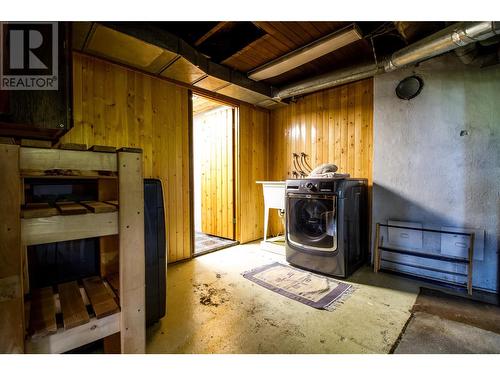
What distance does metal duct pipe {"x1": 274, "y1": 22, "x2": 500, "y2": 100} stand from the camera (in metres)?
1.59

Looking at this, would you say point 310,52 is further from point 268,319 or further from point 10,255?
point 10,255

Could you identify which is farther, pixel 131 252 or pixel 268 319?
pixel 268 319

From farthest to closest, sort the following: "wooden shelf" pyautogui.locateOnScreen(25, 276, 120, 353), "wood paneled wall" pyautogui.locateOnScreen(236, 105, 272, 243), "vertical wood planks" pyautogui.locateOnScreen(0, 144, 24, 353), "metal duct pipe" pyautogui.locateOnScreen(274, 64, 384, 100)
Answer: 1. "wood paneled wall" pyautogui.locateOnScreen(236, 105, 272, 243)
2. "metal duct pipe" pyautogui.locateOnScreen(274, 64, 384, 100)
3. "wooden shelf" pyautogui.locateOnScreen(25, 276, 120, 353)
4. "vertical wood planks" pyautogui.locateOnScreen(0, 144, 24, 353)

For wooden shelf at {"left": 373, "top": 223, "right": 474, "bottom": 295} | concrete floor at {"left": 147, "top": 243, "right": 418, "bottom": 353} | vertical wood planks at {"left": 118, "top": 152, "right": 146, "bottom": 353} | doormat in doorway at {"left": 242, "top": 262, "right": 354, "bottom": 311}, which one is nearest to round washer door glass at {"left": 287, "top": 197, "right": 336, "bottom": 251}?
doormat in doorway at {"left": 242, "top": 262, "right": 354, "bottom": 311}

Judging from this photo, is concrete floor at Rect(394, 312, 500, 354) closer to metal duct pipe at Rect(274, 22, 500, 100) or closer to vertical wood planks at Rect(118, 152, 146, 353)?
vertical wood planks at Rect(118, 152, 146, 353)

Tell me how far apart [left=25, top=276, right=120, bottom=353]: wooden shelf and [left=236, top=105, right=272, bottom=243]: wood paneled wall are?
240 centimetres

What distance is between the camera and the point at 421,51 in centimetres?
193

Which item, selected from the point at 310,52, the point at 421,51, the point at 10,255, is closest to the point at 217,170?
the point at 310,52

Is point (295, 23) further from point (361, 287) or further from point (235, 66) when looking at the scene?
point (361, 287)

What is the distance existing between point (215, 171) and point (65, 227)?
9.82ft

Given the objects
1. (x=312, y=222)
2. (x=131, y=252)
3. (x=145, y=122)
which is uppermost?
(x=145, y=122)

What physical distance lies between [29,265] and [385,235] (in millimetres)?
2994

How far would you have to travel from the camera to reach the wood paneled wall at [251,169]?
3.47m
